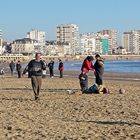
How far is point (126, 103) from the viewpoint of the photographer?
1312 centimetres

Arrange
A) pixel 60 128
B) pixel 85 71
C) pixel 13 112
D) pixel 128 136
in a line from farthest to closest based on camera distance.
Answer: pixel 85 71, pixel 13 112, pixel 60 128, pixel 128 136

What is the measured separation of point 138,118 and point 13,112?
316cm

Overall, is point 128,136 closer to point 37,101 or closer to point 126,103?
point 126,103

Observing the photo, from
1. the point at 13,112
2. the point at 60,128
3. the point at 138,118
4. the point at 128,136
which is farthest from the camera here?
the point at 13,112

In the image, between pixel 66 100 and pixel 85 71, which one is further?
pixel 85 71

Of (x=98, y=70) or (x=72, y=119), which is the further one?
(x=98, y=70)

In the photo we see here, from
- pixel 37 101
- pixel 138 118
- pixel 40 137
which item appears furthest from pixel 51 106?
pixel 40 137

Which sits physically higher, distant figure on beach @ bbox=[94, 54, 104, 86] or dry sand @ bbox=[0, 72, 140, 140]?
distant figure on beach @ bbox=[94, 54, 104, 86]

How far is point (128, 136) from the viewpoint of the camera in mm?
8008

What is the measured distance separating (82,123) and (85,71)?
7.35 meters

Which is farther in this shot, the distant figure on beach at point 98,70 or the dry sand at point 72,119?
the distant figure on beach at point 98,70

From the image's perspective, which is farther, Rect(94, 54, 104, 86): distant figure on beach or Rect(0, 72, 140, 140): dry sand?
Rect(94, 54, 104, 86): distant figure on beach

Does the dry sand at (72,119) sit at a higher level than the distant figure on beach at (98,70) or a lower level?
lower

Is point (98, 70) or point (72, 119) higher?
point (98, 70)
